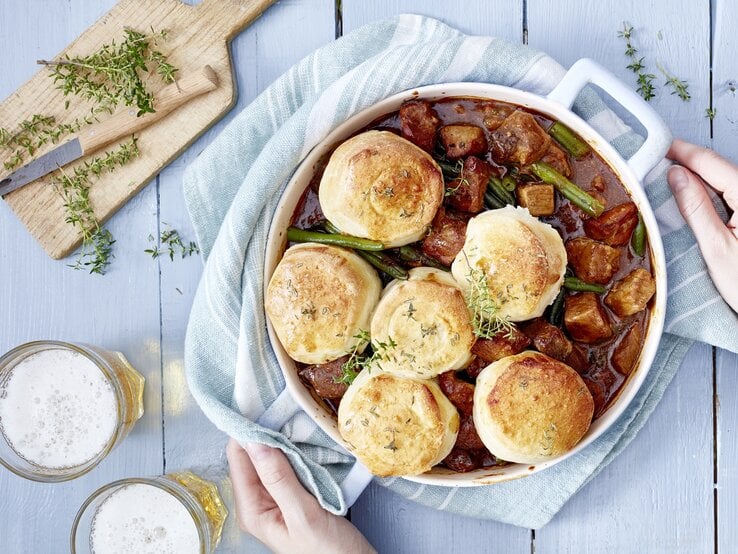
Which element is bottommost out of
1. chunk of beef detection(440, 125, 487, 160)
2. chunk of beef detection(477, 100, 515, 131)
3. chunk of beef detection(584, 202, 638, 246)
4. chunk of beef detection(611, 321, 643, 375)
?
chunk of beef detection(611, 321, 643, 375)

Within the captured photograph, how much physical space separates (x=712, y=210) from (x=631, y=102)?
0.57 metres

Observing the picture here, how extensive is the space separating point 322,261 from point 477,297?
0.54 metres

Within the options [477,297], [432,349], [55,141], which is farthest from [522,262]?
[55,141]

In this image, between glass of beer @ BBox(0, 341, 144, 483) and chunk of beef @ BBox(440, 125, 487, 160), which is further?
glass of beer @ BBox(0, 341, 144, 483)

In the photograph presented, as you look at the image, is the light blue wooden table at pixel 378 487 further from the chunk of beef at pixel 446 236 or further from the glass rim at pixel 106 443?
the chunk of beef at pixel 446 236

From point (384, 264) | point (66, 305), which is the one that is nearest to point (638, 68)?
point (384, 264)

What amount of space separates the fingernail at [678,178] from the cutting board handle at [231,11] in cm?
171

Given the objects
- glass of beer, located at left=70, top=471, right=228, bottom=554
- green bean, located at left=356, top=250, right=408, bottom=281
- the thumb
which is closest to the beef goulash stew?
green bean, located at left=356, top=250, right=408, bottom=281

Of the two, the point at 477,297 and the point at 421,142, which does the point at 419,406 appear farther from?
the point at 421,142

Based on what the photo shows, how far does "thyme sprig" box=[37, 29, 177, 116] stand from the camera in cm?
302

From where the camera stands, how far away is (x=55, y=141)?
3162 millimetres

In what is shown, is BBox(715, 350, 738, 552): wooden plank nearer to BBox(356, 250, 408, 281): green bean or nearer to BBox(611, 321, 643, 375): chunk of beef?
BBox(611, 321, 643, 375): chunk of beef

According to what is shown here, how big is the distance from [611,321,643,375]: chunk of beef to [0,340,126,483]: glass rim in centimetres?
193

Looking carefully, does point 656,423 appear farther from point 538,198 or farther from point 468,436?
point 538,198
